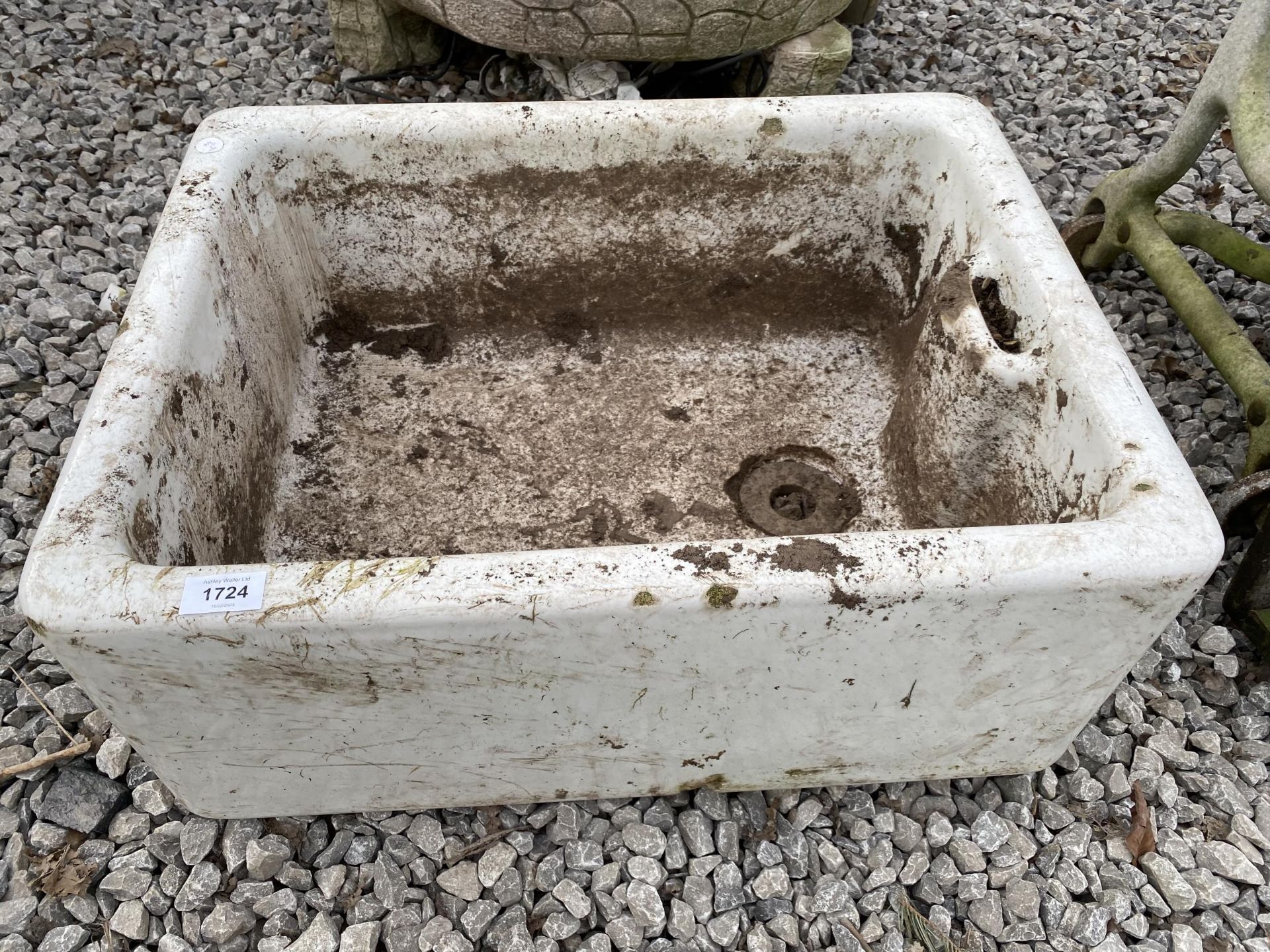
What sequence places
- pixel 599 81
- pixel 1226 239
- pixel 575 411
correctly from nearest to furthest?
pixel 575 411 < pixel 1226 239 < pixel 599 81

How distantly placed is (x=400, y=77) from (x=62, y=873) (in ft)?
8.61

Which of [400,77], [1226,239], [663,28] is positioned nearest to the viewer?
[1226,239]

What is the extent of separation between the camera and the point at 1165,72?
329 centimetres

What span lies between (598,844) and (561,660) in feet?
1.71

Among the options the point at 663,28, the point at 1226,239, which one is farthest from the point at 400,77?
the point at 1226,239

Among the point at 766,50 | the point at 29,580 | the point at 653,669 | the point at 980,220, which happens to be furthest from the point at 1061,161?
the point at 29,580

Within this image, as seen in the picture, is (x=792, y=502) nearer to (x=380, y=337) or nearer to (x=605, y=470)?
(x=605, y=470)

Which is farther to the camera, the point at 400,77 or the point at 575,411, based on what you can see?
the point at 400,77

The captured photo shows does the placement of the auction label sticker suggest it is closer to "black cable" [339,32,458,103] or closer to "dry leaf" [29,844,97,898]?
"dry leaf" [29,844,97,898]

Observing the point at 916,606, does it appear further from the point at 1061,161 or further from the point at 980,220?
the point at 1061,161

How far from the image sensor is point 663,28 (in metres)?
2.48

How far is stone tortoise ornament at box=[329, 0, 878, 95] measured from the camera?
243cm

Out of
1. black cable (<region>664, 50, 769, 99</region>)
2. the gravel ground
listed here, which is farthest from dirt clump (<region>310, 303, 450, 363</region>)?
black cable (<region>664, 50, 769, 99</region>)

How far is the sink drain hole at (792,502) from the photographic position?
180 centimetres
